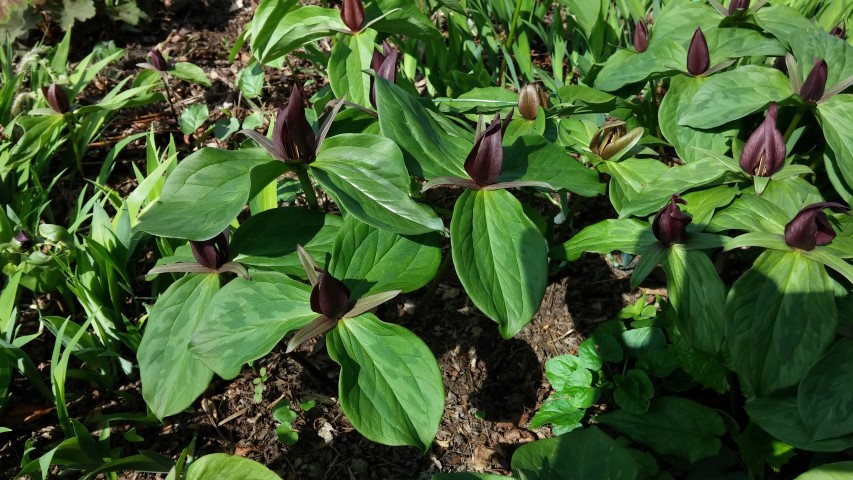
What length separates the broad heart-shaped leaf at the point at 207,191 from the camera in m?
1.39

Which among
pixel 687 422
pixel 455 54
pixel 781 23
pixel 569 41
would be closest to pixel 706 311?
pixel 687 422

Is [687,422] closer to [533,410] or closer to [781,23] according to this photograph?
[533,410]

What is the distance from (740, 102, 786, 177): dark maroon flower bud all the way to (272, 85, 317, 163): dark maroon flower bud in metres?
1.14

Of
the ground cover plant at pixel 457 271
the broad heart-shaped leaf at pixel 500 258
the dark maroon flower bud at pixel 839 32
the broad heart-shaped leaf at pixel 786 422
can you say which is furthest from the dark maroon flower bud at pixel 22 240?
the dark maroon flower bud at pixel 839 32

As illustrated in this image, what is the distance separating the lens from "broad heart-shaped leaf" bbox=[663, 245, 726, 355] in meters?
1.53

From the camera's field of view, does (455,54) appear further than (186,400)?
Yes

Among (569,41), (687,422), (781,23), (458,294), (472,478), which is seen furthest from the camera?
(569,41)

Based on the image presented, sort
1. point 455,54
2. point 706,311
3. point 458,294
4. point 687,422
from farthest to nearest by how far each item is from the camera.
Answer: point 455,54
point 458,294
point 687,422
point 706,311

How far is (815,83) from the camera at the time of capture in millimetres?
1752

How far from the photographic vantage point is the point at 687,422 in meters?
1.74

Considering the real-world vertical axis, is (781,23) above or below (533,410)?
above

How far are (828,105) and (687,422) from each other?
965 mm

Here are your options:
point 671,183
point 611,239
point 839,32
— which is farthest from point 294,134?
point 839,32

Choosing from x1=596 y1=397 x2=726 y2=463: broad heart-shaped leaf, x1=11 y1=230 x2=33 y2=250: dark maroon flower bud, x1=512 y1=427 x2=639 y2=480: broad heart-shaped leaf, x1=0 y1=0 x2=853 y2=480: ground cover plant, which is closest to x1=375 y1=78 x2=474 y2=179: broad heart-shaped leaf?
x1=0 y1=0 x2=853 y2=480: ground cover plant
